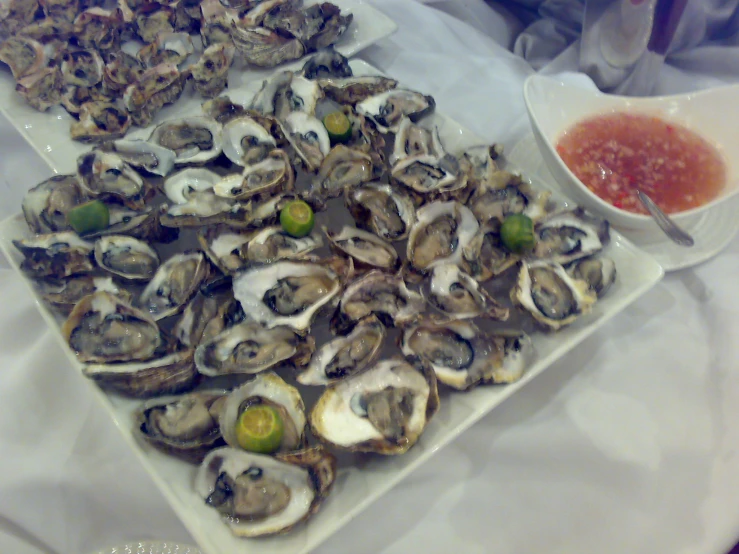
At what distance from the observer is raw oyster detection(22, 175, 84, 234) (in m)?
0.90

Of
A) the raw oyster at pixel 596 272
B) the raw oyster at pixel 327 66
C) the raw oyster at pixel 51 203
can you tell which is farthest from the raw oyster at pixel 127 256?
the raw oyster at pixel 596 272

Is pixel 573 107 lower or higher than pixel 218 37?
higher

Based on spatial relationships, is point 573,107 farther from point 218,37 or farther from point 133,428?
point 133,428

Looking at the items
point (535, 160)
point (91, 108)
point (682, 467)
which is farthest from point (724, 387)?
point (91, 108)

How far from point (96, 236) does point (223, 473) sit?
47 cm

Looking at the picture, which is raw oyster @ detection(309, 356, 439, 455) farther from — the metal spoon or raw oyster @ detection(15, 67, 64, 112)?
raw oyster @ detection(15, 67, 64, 112)

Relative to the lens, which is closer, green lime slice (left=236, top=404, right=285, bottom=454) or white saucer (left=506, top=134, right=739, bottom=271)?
green lime slice (left=236, top=404, right=285, bottom=454)

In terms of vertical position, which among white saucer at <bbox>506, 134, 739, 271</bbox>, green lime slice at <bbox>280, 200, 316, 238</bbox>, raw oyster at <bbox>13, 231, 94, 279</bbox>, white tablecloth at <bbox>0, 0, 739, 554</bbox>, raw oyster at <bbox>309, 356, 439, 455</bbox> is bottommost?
white tablecloth at <bbox>0, 0, 739, 554</bbox>

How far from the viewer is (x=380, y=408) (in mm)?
704

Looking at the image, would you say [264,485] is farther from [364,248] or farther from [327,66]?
[327,66]

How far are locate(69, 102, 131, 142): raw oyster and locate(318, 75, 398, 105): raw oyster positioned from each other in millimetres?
436

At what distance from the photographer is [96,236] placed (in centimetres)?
87

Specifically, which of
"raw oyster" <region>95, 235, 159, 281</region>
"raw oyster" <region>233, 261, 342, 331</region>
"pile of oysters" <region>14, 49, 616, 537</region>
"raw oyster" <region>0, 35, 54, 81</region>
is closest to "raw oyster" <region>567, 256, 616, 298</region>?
"pile of oysters" <region>14, 49, 616, 537</region>

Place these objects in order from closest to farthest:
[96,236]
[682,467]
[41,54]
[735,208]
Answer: [682,467], [96,236], [735,208], [41,54]
